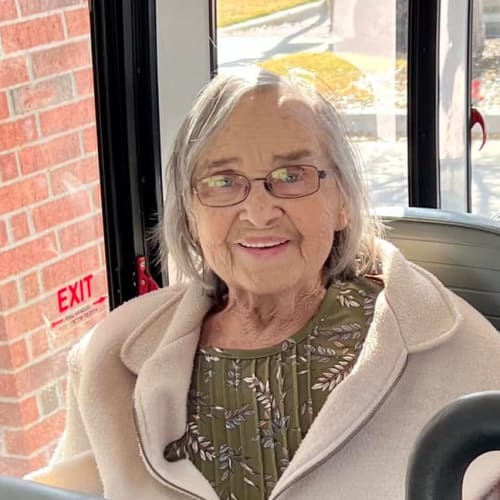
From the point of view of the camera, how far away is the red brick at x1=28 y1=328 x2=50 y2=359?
6.79 feet

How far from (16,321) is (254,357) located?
0.63 m

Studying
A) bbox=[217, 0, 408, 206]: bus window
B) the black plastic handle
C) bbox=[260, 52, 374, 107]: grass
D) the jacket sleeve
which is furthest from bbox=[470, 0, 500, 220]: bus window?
the black plastic handle

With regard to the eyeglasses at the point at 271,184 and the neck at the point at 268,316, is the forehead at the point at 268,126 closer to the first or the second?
the eyeglasses at the point at 271,184

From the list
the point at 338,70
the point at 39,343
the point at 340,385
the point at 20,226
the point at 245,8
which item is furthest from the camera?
the point at 338,70

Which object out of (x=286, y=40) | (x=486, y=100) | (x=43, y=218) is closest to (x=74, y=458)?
(x=43, y=218)

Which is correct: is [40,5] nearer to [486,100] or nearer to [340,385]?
[340,385]

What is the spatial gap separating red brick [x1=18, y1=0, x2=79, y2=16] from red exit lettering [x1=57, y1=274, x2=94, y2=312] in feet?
1.80

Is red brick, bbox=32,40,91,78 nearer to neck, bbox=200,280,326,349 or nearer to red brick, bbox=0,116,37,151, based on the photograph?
red brick, bbox=0,116,37,151

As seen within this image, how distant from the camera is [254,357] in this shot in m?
1.59

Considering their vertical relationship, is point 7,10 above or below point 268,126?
above

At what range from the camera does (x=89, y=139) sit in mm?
2104

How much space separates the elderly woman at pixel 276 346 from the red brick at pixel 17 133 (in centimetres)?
41

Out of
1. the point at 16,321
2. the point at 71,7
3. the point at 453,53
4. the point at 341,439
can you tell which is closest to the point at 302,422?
the point at 341,439

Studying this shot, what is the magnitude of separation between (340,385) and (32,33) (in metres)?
0.90
